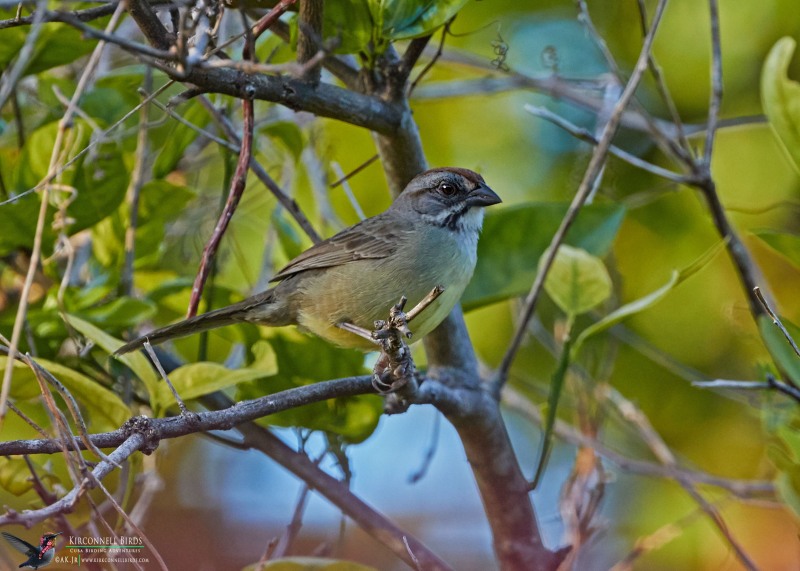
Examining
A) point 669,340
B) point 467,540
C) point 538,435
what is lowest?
point 467,540

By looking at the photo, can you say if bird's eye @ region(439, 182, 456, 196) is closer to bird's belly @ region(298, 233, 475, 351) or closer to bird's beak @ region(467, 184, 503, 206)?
bird's beak @ region(467, 184, 503, 206)

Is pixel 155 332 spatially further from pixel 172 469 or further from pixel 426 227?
pixel 172 469

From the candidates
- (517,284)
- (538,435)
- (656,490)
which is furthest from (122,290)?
(656,490)

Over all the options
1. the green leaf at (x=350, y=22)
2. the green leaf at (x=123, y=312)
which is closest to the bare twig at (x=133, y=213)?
the green leaf at (x=123, y=312)

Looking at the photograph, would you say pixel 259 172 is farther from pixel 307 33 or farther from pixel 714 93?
pixel 714 93

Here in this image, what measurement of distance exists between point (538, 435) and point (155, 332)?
9.21 feet

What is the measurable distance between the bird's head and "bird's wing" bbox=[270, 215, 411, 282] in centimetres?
12

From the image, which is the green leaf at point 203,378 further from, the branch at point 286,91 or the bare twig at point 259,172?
the branch at point 286,91

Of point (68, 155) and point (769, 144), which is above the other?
point (68, 155)

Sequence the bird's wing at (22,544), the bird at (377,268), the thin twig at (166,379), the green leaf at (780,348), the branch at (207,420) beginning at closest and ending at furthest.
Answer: the branch at (207,420), the thin twig at (166,379), the bird's wing at (22,544), the green leaf at (780,348), the bird at (377,268)

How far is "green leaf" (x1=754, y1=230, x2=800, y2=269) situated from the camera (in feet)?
9.71

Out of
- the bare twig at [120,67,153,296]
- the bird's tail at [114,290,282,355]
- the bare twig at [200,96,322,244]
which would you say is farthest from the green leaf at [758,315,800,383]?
the bare twig at [120,67,153,296]

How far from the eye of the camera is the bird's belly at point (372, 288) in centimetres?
343

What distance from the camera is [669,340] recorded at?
15.7 ft
